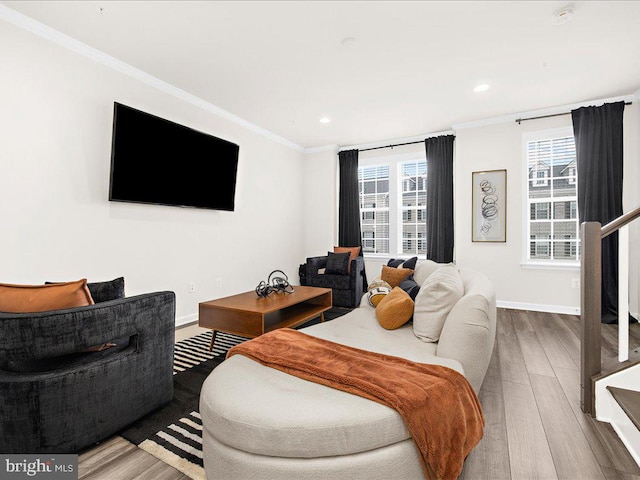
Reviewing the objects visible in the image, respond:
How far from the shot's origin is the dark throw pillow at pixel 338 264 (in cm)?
492

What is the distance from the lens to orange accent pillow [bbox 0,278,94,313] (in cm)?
155

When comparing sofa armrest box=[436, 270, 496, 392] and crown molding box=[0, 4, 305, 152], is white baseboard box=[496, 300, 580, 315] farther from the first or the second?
crown molding box=[0, 4, 305, 152]

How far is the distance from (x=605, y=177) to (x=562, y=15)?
2501 millimetres

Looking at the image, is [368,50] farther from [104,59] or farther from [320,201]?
[320,201]

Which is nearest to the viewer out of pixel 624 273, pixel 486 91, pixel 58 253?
pixel 624 273

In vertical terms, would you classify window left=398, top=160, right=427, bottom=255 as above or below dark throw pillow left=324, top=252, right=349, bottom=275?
above

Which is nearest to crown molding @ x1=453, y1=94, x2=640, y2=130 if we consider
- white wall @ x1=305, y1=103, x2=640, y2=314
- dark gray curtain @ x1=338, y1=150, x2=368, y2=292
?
white wall @ x1=305, y1=103, x2=640, y2=314

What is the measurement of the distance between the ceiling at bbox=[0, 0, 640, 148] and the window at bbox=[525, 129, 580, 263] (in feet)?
2.13

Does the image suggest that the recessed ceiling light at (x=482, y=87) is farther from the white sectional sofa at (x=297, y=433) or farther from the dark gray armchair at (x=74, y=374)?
the dark gray armchair at (x=74, y=374)

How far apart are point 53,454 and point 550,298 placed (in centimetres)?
530

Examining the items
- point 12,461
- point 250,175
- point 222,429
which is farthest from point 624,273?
point 250,175

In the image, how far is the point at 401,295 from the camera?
7.62ft

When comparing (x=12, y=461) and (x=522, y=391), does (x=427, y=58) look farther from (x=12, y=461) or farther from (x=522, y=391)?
(x=12, y=461)

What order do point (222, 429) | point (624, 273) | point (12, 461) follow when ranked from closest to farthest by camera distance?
point (222, 429) < point (12, 461) < point (624, 273)
